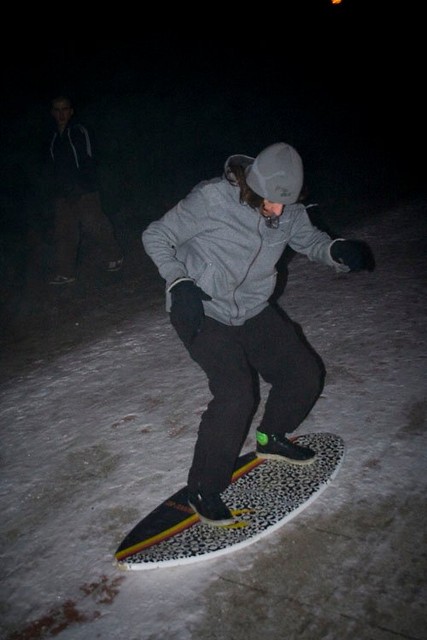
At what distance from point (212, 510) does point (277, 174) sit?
169 cm

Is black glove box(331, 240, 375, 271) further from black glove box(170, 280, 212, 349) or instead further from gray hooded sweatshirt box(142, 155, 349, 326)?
black glove box(170, 280, 212, 349)

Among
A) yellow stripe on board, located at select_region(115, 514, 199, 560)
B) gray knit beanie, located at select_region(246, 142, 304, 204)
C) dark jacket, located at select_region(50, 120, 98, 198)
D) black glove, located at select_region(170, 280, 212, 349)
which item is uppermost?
dark jacket, located at select_region(50, 120, 98, 198)

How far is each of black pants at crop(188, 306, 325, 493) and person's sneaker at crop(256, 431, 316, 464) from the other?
64 millimetres

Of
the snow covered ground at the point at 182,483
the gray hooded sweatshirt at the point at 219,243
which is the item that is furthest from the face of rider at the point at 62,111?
the gray hooded sweatshirt at the point at 219,243

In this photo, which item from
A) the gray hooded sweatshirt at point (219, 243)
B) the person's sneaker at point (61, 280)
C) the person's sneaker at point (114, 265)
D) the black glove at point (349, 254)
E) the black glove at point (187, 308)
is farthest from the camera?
the person's sneaker at point (114, 265)

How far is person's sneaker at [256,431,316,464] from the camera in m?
3.11

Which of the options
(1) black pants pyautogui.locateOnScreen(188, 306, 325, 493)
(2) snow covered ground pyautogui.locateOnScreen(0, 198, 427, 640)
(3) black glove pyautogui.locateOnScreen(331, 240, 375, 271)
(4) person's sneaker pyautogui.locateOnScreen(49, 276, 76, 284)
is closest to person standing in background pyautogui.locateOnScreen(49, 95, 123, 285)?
(4) person's sneaker pyautogui.locateOnScreen(49, 276, 76, 284)

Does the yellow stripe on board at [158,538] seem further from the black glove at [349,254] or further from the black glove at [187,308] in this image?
the black glove at [349,254]

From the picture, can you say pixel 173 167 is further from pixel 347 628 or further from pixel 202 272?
pixel 347 628

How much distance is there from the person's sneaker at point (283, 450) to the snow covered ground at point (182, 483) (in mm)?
227

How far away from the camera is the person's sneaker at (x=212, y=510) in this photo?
2705 millimetres

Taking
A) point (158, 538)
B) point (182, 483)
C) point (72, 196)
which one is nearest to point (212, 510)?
point (158, 538)

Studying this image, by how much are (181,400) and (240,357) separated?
A: 1403mm

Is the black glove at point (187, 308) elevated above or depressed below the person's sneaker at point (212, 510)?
above
